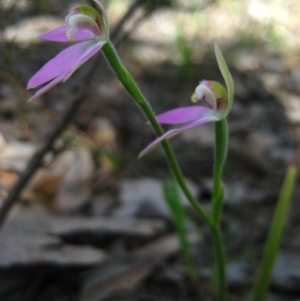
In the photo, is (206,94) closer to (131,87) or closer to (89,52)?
(131,87)

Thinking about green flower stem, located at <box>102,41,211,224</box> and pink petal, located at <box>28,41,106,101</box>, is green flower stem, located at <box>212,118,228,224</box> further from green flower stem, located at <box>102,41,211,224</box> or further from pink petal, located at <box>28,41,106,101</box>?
pink petal, located at <box>28,41,106,101</box>

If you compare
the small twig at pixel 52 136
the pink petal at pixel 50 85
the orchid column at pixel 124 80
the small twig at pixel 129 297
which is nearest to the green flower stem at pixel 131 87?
the orchid column at pixel 124 80

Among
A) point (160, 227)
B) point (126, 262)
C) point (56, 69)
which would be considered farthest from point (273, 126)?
point (56, 69)

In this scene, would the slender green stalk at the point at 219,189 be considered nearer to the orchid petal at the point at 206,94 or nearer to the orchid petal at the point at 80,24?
the orchid petal at the point at 206,94

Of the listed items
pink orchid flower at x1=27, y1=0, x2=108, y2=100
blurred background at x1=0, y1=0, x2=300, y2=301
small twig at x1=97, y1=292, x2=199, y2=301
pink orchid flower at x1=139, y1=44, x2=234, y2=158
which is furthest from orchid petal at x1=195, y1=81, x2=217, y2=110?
small twig at x1=97, y1=292, x2=199, y2=301

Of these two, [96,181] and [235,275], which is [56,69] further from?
[96,181]

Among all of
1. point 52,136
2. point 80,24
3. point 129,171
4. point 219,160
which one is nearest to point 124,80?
point 80,24

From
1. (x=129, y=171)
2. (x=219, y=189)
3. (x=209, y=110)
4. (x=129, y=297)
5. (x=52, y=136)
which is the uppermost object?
(x=129, y=171)
